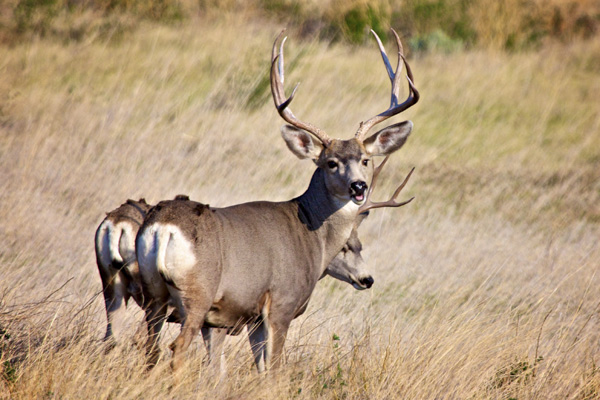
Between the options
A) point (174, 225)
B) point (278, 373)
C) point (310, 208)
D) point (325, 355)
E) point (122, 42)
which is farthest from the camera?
point (122, 42)

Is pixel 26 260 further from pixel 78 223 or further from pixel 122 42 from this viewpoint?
pixel 122 42

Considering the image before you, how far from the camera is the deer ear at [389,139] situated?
6231 millimetres

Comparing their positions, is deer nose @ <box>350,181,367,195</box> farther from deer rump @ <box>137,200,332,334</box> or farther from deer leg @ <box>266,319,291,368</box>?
deer leg @ <box>266,319,291,368</box>

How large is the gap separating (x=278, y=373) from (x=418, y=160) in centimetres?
828

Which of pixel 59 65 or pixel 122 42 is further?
pixel 122 42

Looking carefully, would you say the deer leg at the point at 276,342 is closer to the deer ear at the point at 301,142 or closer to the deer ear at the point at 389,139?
the deer ear at the point at 301,142

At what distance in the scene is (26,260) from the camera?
7.46 meters

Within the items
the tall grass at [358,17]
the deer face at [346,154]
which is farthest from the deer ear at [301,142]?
the tall grass at [358,17]

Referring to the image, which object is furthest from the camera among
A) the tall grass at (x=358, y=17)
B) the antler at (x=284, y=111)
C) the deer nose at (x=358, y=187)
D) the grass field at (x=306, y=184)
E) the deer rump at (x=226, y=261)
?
the tall grass at (x=358, y=17)

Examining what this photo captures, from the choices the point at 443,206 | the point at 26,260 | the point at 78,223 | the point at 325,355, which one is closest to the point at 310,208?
the point at 325,355

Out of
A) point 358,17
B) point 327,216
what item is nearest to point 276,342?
point 327,216

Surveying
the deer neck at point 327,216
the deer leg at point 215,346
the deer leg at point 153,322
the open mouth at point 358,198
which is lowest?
the deer leg at point 215,346

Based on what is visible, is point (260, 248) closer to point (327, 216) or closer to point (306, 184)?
point (327, 216)

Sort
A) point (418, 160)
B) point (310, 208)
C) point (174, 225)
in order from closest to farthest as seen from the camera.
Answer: point (174, 225) → point (310, 208) → point (418, 160)
